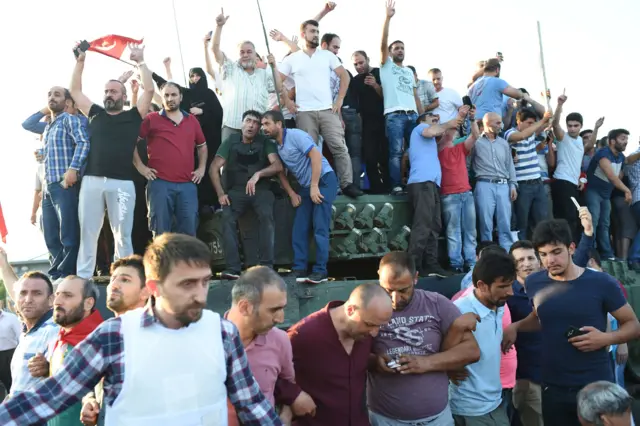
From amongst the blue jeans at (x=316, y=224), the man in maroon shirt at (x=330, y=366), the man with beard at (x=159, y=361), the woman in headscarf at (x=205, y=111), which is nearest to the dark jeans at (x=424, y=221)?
the blue jeans at (x=316, y=224)

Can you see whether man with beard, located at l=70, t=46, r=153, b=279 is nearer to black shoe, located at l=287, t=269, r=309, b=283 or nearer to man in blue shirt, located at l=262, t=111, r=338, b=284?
man in blue shirt, located at l=262, t=111, r=338, b=284

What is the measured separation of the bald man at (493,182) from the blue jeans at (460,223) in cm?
28

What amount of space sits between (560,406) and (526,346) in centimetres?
114

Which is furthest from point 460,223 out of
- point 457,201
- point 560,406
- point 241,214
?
point 560,406

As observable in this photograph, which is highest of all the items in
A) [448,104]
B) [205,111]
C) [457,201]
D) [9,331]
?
[205,111]

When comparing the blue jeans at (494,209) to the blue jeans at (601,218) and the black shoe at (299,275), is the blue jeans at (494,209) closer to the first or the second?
the blue jeans at (601,218)

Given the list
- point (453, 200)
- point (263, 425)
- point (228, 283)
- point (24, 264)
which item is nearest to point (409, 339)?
point (263, 425)

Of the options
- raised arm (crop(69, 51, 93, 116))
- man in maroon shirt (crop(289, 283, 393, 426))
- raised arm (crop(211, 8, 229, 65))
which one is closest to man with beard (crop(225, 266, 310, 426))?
man in maroon shirt (crop(289, 283, 393, 426))

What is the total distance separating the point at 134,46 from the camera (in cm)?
815

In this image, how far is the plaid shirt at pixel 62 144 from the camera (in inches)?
299

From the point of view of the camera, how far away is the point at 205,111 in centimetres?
897

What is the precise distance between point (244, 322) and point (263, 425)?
84cm

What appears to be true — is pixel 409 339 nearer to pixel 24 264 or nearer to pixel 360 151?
pixel 360 151

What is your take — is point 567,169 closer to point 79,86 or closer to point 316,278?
point 316,278
